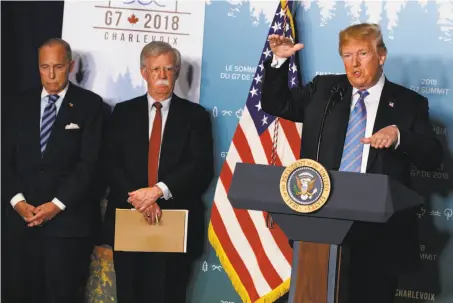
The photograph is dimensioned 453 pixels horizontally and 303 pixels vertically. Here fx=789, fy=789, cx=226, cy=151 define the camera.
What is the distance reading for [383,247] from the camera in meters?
3.71

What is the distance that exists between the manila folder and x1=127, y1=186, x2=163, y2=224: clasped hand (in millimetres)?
41

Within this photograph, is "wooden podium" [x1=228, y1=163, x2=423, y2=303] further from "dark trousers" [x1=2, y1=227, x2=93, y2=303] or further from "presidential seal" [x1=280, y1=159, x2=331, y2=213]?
"dark trousers" [x1=2, y1=227, x2=93, y2=303]

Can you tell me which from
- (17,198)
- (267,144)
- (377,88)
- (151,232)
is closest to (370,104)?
(377,88)

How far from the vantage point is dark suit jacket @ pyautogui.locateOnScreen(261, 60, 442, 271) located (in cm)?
369

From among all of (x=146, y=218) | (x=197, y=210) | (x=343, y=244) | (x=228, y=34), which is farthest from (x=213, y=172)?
(x=343, y=244)

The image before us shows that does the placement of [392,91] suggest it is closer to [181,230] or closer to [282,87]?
[282,87]

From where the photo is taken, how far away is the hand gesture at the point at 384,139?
10.3 ft

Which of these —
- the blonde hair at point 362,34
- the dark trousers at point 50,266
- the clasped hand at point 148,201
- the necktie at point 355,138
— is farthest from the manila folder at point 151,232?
the blonde hair at point 362,34

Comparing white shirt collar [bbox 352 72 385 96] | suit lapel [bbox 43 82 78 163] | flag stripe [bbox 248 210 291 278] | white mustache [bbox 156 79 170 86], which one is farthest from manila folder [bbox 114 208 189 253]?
white shirt collar [bbox 352 72 385 96]

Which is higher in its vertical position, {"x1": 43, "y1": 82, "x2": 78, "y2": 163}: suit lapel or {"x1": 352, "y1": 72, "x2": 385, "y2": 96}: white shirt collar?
{"x1": 352, "y1": 72, "x2": 385, "y2": 96}: white shirt collar

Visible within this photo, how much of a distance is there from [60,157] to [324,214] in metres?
2.31

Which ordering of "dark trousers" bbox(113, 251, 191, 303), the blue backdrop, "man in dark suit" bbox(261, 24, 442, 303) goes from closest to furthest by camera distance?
"man in dark suit" bbox(261, 24, 442, 303) < the blue backdrop < "dark trousers" bbox(113, 251, 191, 303)

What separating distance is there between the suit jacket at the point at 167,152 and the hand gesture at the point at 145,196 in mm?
82

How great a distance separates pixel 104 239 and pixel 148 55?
3.95ft
